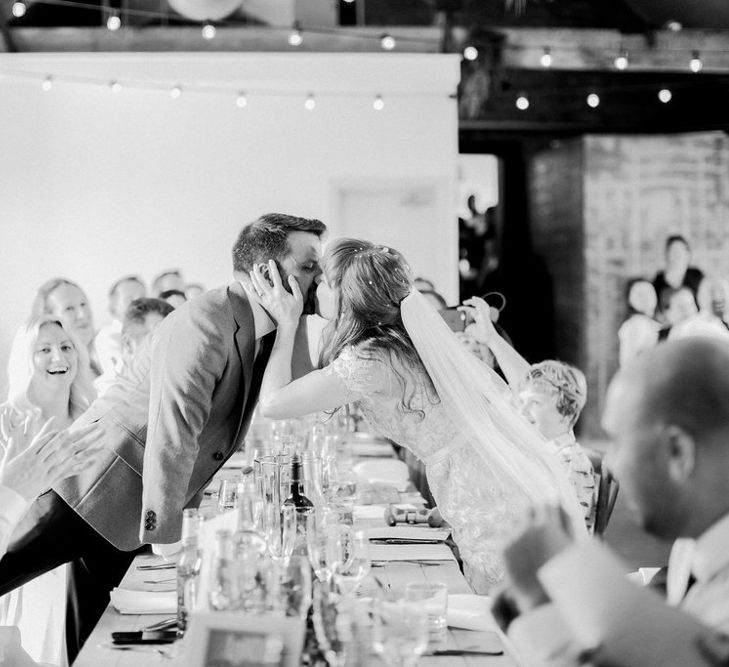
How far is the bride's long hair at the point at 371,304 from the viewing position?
9.71ft

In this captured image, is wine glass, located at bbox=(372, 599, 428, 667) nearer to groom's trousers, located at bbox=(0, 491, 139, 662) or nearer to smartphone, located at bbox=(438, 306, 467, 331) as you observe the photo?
groom's trousers, located at bbox=(0, 491, 139, 662)

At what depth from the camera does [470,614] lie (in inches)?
77.0

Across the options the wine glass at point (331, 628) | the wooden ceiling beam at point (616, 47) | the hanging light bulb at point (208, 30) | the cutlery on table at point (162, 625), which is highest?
the hanging light bulb at point (208, 30)

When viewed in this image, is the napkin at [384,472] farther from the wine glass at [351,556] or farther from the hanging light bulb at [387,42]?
the hanging light bulb at [387,42]

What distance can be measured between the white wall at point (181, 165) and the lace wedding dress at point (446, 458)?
19.5 ft

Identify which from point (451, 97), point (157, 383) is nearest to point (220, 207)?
Answer: point (451, 97)

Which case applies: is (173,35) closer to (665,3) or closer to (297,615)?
(665,3)

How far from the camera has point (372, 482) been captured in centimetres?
374

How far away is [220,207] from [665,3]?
427 centimetres

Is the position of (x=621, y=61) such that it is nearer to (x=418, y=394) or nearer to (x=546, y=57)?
(x=546, y=57)

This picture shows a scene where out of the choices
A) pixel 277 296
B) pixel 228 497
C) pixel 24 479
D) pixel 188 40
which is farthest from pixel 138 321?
pixel 188 40

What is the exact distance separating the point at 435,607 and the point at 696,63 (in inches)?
303

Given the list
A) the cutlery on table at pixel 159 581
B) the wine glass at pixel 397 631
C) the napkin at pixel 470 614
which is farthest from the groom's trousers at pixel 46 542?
the wine glass at pixel 397 631

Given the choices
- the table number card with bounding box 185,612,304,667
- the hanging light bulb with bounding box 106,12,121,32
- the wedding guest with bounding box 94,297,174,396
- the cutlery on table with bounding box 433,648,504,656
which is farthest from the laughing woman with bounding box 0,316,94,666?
the hanging light bulb with bounding box 106,12,121,32
